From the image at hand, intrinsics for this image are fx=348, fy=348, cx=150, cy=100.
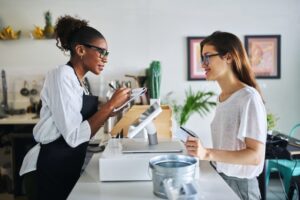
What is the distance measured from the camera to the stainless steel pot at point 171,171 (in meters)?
1.19

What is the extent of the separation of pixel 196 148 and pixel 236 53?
465mm

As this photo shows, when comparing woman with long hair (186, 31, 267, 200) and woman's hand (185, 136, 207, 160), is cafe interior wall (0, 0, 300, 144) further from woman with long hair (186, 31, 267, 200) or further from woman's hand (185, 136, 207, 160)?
woman's hand (185, 136, 207, 160)

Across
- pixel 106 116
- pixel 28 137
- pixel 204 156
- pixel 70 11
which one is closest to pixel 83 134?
pixel 106 116

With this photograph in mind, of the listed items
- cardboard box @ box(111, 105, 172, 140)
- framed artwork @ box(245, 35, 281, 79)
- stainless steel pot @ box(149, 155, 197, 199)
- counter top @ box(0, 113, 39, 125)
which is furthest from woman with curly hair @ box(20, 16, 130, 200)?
framed artwork @ box(245, 35, 281, 79)

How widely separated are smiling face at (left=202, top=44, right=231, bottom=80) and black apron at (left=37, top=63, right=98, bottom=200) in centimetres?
58

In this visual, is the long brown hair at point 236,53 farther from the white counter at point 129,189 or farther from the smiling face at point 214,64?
the white counter at point 129,189

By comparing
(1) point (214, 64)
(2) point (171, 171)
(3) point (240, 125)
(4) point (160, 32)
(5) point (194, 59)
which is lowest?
(2) point (171, 171)

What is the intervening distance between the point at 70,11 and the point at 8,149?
1.69 m

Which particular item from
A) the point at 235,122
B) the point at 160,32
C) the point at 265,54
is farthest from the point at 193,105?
the point at 235,122

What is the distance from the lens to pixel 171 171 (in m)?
1.19

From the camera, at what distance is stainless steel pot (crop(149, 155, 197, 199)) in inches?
46.8

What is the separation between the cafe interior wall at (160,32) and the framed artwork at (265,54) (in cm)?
7

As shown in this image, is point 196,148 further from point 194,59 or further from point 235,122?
point 194,59

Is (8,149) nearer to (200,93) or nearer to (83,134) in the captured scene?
(200,93)
